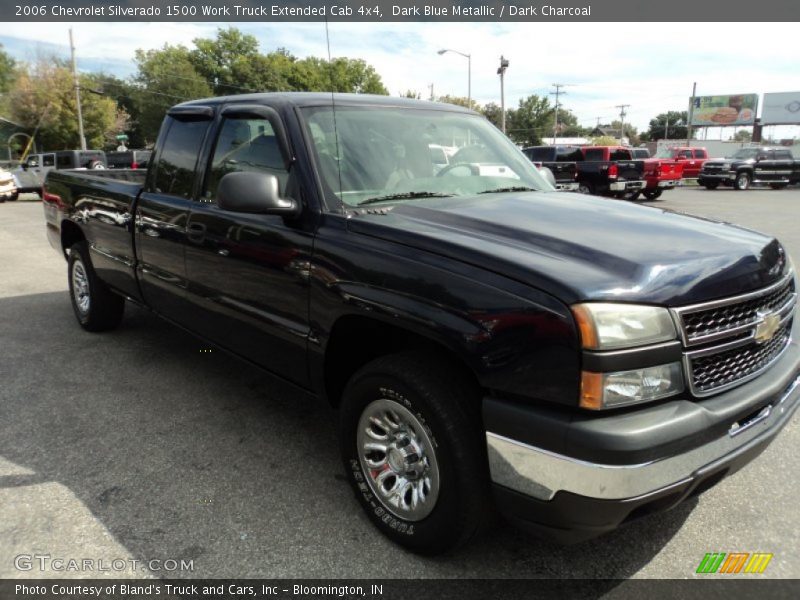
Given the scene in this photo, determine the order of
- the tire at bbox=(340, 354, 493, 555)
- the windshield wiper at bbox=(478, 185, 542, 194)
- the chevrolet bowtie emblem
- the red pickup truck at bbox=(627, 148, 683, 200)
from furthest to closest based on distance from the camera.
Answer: the red pickup truck at bbox=(627, 148, 683, 200)
the windshield wiper at bbox=(478, 185, 542, 194)
the chevrolet bowtie emblem
the tire at bbox=(340, 354, 493, 555)

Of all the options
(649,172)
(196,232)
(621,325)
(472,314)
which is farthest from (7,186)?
(621,325)

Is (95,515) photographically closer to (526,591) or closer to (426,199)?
(526,591)

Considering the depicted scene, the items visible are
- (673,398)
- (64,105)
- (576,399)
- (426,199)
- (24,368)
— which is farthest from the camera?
(64,105)

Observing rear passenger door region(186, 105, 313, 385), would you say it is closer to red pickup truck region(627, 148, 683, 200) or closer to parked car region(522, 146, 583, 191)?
parked car region(522, 146, 583, 191)

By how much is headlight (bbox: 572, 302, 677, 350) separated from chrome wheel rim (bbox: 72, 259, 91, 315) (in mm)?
4816

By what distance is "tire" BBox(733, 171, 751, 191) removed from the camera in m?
26.7

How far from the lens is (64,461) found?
3271 millimetres

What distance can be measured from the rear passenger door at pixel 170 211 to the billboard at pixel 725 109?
83.1 metres

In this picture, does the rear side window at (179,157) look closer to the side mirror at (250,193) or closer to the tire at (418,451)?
the side mirror at (250,193)

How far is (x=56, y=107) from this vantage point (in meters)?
48.8

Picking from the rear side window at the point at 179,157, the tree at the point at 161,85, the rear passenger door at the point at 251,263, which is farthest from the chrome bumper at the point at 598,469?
the tree at the point at 161,85

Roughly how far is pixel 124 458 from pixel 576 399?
8.28 ft

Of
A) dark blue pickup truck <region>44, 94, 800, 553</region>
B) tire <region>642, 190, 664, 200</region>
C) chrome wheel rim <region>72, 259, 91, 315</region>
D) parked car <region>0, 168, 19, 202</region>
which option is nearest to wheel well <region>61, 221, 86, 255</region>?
chrome wheel rim <region>72, 259, 91, 315</region>

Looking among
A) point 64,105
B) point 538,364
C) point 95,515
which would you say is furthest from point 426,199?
point 64,105
